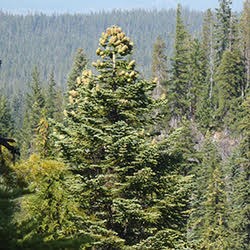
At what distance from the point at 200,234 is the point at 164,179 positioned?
23.5 meters

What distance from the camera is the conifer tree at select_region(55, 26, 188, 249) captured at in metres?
12.1

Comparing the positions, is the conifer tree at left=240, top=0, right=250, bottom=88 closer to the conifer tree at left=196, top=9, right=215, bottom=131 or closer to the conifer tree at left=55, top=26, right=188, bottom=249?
the conifer tree at left=196, top=9, right=215, bottom=131

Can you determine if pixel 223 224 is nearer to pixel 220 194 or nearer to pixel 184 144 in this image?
pixel 220 194

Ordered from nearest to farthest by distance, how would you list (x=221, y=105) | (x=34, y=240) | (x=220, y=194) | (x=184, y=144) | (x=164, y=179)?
(x=34, y=240) → (x=164, y=179) → (x=220, y=194) → (x=184, y=144) → (x=221, y=105)

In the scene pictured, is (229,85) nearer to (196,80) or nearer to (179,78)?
(196,80)

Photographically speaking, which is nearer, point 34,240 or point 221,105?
point 34,240

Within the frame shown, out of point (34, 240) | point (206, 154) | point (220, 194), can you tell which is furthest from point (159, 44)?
point (34, 240)

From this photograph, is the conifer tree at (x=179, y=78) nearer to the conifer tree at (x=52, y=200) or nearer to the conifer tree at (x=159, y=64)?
the conifer tree at (x=159, y=64)

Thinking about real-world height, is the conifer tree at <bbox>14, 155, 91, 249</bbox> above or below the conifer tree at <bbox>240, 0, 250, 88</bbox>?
below

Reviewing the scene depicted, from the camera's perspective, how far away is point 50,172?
13227 mm

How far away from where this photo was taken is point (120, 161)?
12.4m

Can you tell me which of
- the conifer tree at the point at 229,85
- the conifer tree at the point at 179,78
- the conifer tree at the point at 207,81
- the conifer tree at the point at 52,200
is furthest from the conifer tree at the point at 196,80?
the conifer tree at the point at 52,200

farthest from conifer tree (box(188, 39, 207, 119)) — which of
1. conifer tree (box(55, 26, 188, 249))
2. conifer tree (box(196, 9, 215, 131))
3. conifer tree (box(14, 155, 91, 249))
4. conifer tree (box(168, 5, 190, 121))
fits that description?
conifer tree (box(14, 155, 91, 249))

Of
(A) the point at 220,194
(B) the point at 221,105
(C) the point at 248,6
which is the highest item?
(C) the point at 248,6
